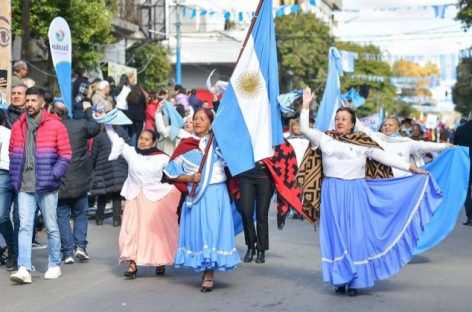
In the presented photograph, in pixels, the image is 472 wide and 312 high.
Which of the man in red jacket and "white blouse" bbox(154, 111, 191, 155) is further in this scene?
"white blouse" bbox(154, 111, 191, 155)

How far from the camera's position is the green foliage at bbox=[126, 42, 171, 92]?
3762cm

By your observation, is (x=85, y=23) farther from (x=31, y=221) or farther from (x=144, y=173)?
(x=31, y=221)

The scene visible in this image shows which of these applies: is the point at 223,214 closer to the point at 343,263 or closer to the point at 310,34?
the point at 343,263

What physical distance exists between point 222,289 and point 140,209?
136cm

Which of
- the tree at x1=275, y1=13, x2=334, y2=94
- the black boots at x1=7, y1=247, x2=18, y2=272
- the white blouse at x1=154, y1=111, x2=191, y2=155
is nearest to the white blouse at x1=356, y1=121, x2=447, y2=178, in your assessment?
the black boots at x1=7, y1=247, x2=18, y2=272

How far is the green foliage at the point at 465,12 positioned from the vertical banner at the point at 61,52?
66.4 ft

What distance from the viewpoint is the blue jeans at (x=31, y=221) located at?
9656mm

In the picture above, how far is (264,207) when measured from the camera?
1151 centimetres

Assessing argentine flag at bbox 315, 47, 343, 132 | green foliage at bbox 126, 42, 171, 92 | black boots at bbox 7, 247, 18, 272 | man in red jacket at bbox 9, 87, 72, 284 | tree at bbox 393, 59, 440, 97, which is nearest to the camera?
man in red jacket at bbox 9, 87, 72, 284

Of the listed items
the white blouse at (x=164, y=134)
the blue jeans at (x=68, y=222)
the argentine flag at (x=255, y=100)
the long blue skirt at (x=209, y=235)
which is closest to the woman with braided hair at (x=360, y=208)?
the argentine flag at (x=255, y=100)

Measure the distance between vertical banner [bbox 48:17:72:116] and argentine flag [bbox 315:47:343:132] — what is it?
389 centimetres

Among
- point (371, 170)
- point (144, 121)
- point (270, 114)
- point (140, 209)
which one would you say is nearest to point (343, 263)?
point (371, 170)

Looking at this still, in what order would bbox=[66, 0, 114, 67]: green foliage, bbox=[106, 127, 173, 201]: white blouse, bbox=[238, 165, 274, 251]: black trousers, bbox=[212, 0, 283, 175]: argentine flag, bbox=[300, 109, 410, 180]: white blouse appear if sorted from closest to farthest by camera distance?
bbox=[300, 109, 410, 180]: white blouse → bbox=[212, 0, 283, 175]: argentine flag → bbox=[106, 127, 173, 201]: white blouse → bbox=[238, 165, 274, 251]: black trousers → bbox=[66, 0, 114, 67]: green foliage

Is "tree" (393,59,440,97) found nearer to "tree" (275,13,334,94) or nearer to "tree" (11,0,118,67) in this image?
"tree" (275,13,334,94)
